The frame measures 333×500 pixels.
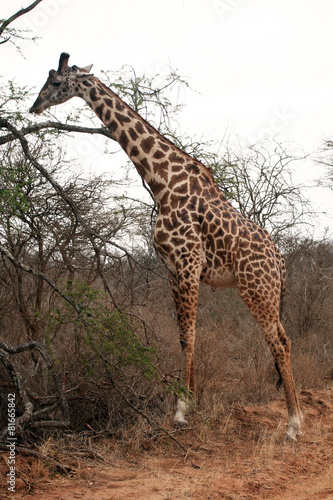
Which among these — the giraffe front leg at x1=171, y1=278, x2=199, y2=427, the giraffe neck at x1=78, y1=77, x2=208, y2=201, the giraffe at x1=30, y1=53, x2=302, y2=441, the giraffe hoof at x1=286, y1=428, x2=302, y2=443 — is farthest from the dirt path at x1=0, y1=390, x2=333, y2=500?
the giraffe neck at x1=78, y1=77, x2=208, y2=201

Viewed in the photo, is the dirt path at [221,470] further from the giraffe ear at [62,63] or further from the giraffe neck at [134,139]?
the giraffe ear at [62,63]

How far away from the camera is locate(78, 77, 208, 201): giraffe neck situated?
5.54 m

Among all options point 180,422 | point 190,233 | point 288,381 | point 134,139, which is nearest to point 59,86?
point 134,139

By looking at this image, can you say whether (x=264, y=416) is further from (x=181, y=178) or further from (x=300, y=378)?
(x=181, y=178)

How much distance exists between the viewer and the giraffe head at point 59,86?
5465mm

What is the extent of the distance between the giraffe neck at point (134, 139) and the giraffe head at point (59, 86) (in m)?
0.10

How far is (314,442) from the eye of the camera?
16.6 ft

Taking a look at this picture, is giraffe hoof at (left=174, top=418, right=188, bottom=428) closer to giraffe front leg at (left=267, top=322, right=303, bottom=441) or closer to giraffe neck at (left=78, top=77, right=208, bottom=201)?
giraffe front leg at (left=267, top=322, right=303, bottom=441)

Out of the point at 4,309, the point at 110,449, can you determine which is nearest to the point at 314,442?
the point at 110,449

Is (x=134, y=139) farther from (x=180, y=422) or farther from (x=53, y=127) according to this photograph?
(x=180, y=422)

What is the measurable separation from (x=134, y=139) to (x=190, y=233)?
1.23 m

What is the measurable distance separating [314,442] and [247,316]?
530cm

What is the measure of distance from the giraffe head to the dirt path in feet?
11.9

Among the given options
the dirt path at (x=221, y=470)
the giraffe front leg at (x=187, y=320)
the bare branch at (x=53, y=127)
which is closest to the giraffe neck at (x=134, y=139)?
the bare branch at (x=53, y=127)
